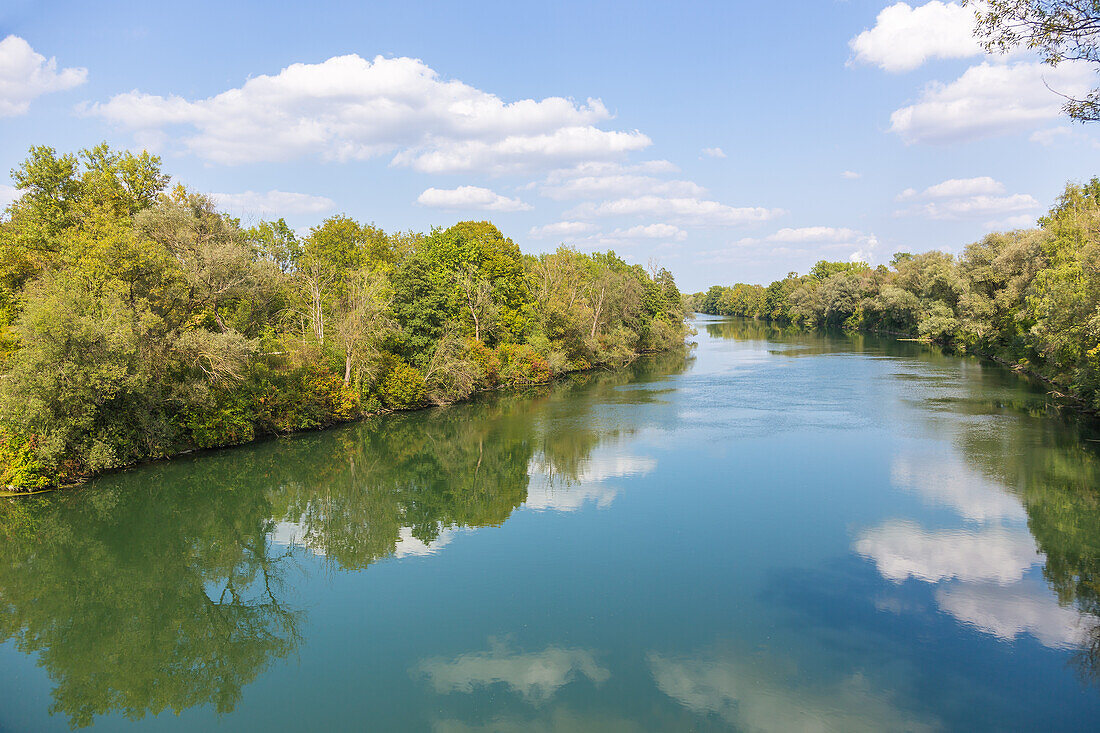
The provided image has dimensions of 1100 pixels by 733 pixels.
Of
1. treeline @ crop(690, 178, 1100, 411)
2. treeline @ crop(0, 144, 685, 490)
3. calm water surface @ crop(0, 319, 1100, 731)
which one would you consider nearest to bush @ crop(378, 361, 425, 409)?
treeline @ crop(0, 144, 685, 490)

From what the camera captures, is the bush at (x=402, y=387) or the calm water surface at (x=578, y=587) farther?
the bush at (x=402, y=387)

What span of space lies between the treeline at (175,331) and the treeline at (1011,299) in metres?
33.4

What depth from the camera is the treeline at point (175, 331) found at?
70.4 feet

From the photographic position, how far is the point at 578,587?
1483 cm

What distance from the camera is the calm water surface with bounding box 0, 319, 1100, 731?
10.6m

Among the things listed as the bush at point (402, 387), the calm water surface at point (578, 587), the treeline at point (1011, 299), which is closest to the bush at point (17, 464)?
the calm water surface at point (578, 587)

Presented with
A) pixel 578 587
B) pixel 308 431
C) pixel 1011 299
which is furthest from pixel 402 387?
pixel 1011 299

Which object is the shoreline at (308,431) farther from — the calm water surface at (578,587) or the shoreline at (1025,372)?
the shoreline at (1025,372)

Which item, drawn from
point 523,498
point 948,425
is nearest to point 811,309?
point 948,425

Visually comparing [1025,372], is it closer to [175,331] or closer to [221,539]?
[221,539]

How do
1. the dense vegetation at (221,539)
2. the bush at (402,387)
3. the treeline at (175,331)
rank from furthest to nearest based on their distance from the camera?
the bush at (402,387) < the treeline at (175,331) < the dense vegetation at (221,539)

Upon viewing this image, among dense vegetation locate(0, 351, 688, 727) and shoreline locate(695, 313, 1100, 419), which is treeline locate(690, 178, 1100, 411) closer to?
shoreline locate(695, 313, 1100, 419)

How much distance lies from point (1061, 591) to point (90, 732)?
20.2 m

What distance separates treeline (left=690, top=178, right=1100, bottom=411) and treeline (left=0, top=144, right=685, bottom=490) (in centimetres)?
3341
